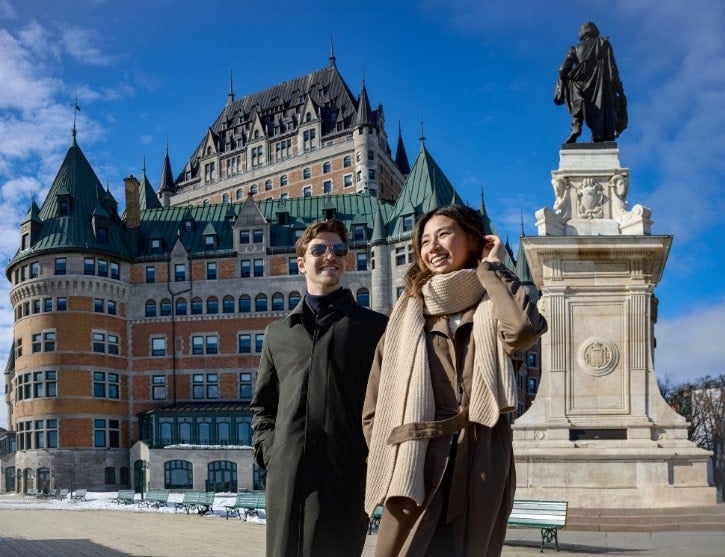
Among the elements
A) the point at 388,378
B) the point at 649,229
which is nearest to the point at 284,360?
the point at 388,378

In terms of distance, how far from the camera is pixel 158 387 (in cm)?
5675

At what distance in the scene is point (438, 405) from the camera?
13.3 feet

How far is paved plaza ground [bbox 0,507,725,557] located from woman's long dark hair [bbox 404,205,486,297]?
20.8 ft

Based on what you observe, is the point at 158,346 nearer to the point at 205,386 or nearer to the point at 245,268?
the point at 205,386

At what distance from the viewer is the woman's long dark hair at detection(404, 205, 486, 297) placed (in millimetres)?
4320

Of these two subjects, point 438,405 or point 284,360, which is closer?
point 438,405

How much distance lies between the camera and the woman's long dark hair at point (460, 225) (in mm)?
4320

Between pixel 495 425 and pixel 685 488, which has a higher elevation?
pixel 495 425

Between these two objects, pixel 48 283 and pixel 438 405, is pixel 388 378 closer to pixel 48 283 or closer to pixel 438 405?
pixel 438 405

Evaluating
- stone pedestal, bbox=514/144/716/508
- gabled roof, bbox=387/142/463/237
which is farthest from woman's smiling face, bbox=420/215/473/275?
gabled roof, bbox=387/142/463/237

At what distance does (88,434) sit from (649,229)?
47.5 m

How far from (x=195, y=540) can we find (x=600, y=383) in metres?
7.49

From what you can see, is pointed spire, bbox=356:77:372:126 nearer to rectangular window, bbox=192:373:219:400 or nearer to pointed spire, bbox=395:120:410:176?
pointed spire, bbox=395:120:410:176

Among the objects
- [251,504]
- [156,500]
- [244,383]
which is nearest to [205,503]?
[251,504]
